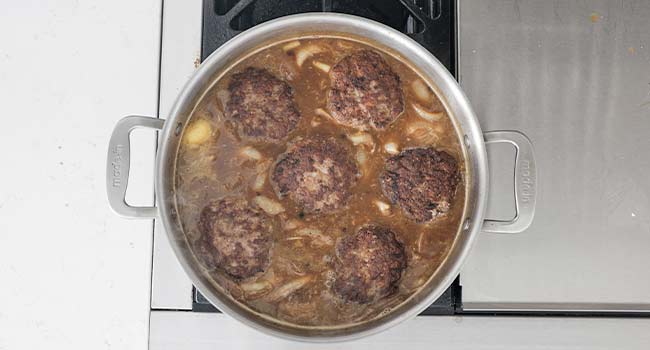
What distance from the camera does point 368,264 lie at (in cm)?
136

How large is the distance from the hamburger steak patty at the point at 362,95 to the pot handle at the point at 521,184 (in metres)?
0.22

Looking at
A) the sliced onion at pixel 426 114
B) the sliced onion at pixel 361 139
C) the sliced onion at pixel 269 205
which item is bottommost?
the sliced onion at pixel 269 205

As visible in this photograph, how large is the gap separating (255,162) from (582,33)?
96 cm

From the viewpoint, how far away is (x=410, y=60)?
1.41m

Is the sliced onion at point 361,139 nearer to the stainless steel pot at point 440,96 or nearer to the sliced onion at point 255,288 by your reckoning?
the stainless steel pot at point 440,96

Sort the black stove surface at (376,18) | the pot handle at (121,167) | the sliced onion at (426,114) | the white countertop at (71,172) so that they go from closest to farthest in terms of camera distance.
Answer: the pot handle at (121,167)
the sliced onion at (426,114)
the black stove surface at (376,18)
the white countertop at (71,172)

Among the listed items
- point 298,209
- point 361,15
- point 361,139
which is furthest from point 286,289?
point 361,15

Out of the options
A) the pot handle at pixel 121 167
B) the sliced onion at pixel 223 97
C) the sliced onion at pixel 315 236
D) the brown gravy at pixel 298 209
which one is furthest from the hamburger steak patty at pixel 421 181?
the pot handle at pixel 121 167

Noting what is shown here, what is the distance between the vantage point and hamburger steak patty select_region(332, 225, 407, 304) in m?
1.36

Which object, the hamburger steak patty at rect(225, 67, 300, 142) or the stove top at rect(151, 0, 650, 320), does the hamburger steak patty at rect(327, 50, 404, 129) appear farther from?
the stove top at rect(151, 0, 650, 320)

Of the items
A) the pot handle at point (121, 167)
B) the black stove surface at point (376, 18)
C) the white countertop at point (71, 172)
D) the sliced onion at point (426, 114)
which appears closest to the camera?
the pot handle at point (121, 167)

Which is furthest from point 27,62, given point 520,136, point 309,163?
point 520,136

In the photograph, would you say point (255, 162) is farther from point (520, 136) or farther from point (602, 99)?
point (602, 99)

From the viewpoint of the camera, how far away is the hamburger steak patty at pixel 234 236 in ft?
4.42
